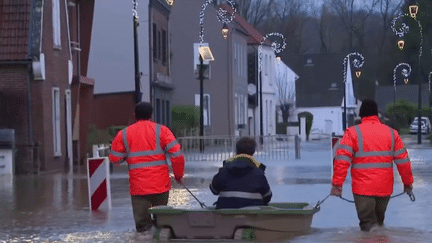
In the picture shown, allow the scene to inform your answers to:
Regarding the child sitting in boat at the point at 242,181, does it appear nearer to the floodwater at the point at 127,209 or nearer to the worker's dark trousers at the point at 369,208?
the floodwater at the point at 127,209

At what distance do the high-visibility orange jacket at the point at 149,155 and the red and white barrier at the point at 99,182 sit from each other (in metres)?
3.71

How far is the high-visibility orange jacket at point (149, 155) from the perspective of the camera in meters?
12.5

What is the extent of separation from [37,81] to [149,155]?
16897mm

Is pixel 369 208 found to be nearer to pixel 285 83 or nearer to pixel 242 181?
pixel 242 181

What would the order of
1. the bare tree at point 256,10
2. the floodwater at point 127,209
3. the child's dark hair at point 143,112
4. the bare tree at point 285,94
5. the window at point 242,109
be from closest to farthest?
the child's dark hair at point 143,112 < the floodwater at point 127,209 < the window at point 242,109 < the bare tree at point 256,10 < the bare tree at point 285,94

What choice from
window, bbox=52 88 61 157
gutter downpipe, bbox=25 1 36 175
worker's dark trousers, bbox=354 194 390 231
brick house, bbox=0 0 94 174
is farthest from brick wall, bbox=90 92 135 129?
worker's dark trousers, bbox=354 194 390 231

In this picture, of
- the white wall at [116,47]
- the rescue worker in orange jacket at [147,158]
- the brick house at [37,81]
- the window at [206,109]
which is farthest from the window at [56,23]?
the window at [206,109]

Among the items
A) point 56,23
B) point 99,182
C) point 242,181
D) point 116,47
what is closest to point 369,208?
point 242,181

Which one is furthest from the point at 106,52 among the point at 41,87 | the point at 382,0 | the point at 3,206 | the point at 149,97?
the point at 382,0

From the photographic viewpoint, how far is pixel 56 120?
1226 inches

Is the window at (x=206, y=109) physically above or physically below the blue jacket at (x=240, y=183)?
above

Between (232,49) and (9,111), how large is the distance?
101 feet

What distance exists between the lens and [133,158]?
12562mm

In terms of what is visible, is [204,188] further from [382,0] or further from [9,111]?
[382,0]
